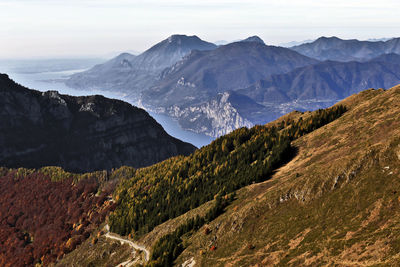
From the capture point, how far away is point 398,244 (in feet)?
187

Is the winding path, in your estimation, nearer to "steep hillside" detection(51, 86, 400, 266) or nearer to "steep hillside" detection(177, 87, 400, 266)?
"steep hillside" detection(51, 86, 400, 266)

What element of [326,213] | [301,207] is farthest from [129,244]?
[326,213]

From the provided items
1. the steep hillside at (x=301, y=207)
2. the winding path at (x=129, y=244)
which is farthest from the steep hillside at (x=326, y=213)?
the winding path at (x=129, y=244)

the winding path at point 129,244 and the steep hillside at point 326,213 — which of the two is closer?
the steep hillside at point 326,213

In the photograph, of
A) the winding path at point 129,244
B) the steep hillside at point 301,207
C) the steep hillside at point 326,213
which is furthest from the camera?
the winding path at point 129,244

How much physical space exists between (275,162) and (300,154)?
404 inches

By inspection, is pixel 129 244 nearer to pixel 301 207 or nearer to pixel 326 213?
pixel 301 207

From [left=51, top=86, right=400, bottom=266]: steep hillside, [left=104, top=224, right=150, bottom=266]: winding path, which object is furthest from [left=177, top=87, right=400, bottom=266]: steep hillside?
[left=104, top=224, right=150, bottom=266]: winding path

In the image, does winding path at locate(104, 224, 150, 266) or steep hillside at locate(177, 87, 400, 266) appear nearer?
steep hillside at locate(177, 87, 400, 266)

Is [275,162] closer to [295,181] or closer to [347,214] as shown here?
[295,181]

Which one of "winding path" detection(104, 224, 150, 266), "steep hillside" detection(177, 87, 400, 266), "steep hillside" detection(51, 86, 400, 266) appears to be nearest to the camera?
"steep hillside" detection(177, 87, 400, 266)

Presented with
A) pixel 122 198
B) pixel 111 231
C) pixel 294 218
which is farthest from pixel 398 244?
pixel 122 198

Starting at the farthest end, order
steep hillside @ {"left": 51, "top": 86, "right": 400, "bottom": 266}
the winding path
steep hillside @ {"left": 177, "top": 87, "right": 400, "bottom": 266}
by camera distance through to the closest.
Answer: the winding path < steep hillside @ {"left": 51, "top": 86, "right": 400, "bottom": 266} < steep hillside @ {"left": 177, "top": 87, "right": 400, "bottom": 266}

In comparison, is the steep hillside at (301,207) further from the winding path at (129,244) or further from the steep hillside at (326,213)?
the winding path at (129,244)
